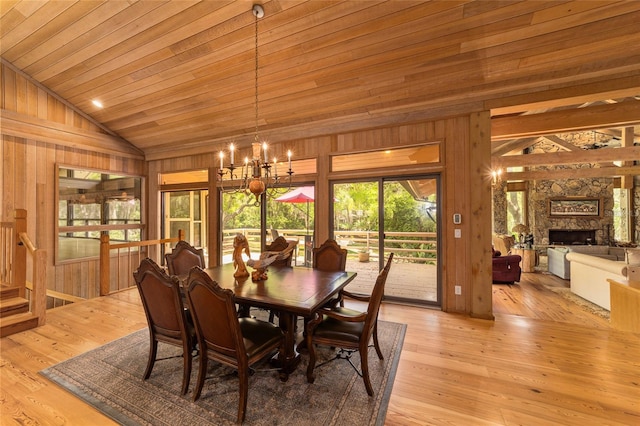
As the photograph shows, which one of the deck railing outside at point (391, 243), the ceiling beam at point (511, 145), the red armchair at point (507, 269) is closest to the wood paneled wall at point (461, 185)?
the deck railing outside at point (391, 243)

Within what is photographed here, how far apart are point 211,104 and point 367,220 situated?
10.3 feet

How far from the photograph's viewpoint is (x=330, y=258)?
126 inches

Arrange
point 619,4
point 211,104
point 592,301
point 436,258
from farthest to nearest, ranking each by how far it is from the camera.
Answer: point 592,301
point 211,104
point 436,258
point 619,4

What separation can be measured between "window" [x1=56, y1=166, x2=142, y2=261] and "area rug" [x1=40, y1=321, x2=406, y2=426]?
3622 millimetres

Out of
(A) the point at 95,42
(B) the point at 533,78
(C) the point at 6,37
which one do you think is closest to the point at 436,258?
(B) the point at 533,78

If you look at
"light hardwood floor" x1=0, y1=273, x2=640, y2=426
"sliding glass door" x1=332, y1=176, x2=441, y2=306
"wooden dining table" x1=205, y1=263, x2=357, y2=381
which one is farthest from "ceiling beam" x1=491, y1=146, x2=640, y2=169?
"wooden dining table" x1=205, y1=263, x2=357, y2=381

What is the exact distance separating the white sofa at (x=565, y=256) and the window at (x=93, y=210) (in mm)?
9931

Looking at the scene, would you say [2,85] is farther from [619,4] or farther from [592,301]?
[592,301]

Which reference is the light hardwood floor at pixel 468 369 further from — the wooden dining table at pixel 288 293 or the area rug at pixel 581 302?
the wooden dining table at pixel 288 293

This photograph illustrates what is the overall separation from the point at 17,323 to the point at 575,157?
9443mm

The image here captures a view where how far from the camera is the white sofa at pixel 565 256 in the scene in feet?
19.5

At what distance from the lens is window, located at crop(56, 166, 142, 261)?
15.9 ft

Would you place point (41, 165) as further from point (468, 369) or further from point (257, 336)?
point (468, 369)

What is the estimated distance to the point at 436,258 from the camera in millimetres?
3766
